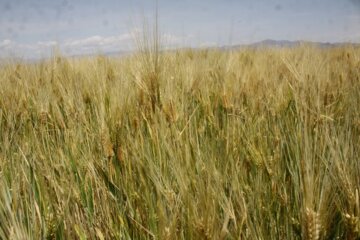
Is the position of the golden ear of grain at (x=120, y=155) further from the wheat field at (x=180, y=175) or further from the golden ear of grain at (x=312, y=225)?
the golden ear of grain at (x=312, y=225)

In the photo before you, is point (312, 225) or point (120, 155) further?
point (120, 155)

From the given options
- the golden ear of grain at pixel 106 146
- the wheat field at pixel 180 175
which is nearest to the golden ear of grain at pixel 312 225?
the wheat field at pixel 180 175

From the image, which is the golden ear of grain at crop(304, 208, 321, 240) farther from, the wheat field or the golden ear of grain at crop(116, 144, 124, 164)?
the golden ear of grain at crop(116, 144, 124, 164)

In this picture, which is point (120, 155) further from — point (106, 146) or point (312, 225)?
point (312, 225)

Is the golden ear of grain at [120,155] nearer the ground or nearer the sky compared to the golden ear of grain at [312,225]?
nearer the ground

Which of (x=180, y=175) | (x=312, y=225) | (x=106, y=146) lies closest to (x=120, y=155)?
(x=106, y=146)

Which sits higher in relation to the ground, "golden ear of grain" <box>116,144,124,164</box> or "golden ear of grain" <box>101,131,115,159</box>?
"golden ear of grain" <box>101,131,115,159</box>

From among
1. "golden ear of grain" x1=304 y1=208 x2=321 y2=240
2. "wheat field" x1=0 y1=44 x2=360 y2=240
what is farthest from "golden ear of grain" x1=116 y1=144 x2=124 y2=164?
"golden ear of grain" x1=304 y1=208 x2=321 y2=240

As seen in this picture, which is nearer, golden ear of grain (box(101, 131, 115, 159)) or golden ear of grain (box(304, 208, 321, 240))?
golden ear of grain (box(304, 208, 321, 240))

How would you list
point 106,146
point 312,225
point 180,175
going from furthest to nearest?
1. point 106,146
2. point 180,175
3. point 312,225

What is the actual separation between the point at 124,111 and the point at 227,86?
0.80 m

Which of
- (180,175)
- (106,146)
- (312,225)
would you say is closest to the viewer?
(312,225)

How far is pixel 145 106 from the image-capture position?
1.51m

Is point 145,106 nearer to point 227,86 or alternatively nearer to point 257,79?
point 227,86
